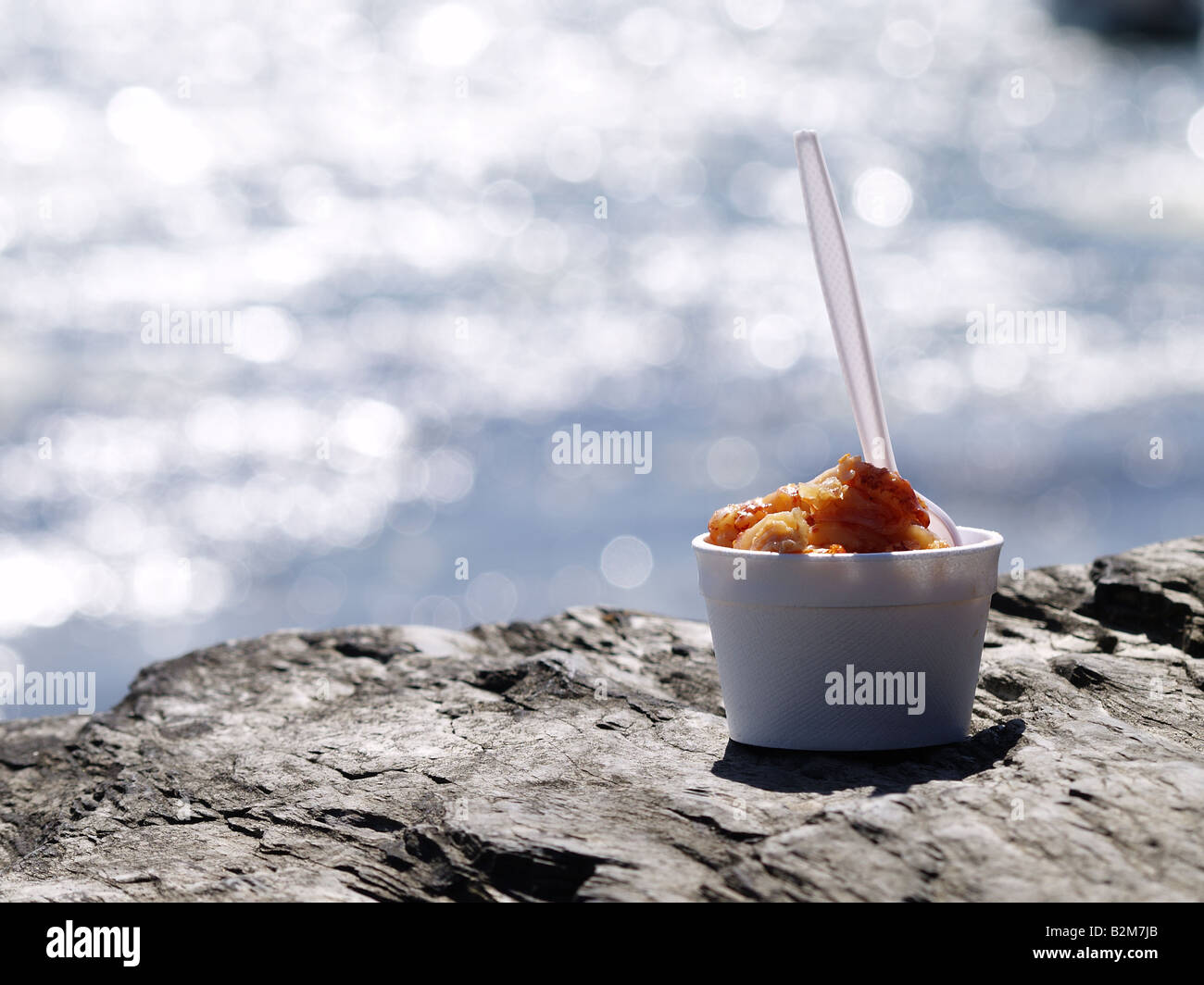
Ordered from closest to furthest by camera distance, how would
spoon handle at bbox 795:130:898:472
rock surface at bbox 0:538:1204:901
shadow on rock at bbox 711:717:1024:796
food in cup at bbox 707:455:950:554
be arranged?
rock surface at bbox 0:538:1204:901, shadow on rock at bbox 711:717:1024:796, food in cup at bbox 707:455:950:554, spoon handle at bbox 795:130:898:472

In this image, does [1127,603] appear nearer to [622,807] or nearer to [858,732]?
[858,732]

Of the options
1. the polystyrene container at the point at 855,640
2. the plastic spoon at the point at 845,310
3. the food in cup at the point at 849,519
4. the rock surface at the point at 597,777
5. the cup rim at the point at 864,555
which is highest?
the plastic spoon at the point at 845,310

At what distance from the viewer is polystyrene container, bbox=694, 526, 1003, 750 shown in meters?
2.70

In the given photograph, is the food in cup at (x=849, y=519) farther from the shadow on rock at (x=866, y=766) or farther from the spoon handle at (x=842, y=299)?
the shadow on rock at (x=866, y=766)

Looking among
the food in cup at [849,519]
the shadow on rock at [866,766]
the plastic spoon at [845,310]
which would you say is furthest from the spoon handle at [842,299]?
the shadow on rock at [866,766]

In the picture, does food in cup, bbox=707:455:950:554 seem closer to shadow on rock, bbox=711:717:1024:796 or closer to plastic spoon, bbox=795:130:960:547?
plastic spoon, bbox=795:130:960:547

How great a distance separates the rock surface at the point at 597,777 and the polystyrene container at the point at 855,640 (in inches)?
3.4

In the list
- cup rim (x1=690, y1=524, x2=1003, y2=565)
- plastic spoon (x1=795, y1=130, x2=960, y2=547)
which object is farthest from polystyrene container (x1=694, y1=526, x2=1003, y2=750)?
plastic spoon (x1=795, y1=130, x2=960, y2=547)

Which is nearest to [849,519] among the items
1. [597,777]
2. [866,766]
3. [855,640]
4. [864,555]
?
[864,555]

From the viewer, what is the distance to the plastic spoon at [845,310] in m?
2.92

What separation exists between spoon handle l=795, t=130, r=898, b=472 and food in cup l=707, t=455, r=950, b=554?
0.48 feet

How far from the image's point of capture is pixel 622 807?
2.61 metres
